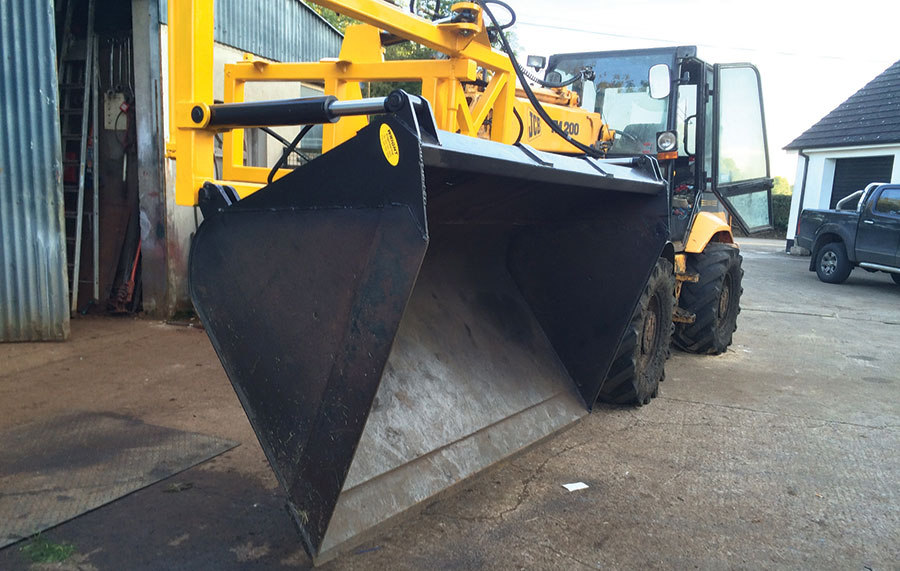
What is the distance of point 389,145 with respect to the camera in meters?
2.12

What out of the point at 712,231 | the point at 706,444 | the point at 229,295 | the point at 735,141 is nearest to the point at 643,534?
the point at 706,444

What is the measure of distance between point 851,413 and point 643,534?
2.75 metres

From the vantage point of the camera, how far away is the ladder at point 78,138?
7.07 m

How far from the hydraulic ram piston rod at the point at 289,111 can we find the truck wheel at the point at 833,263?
507 inches

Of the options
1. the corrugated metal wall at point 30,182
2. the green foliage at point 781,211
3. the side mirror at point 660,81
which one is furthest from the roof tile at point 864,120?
the corrugated metal wall at point 30,182

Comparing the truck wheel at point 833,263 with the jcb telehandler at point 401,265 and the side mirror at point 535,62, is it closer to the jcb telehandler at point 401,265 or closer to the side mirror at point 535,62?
the side mirror at point 535,62

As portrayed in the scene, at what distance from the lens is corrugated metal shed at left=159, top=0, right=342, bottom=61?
779 cm

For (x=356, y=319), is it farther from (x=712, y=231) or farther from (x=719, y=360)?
(x=719, y=360)

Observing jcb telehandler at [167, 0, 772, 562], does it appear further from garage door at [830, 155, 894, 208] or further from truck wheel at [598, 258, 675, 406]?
garage door at [830, 155, 894, 208]

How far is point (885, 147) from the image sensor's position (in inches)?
674

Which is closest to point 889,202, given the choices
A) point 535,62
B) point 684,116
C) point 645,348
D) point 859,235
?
point 859,235

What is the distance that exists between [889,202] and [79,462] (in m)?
13.0

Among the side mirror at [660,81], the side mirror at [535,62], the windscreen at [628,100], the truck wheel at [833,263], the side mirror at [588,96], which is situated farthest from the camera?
the truck wheel at [833,263]

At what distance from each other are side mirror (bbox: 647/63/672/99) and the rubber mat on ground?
160 inches
